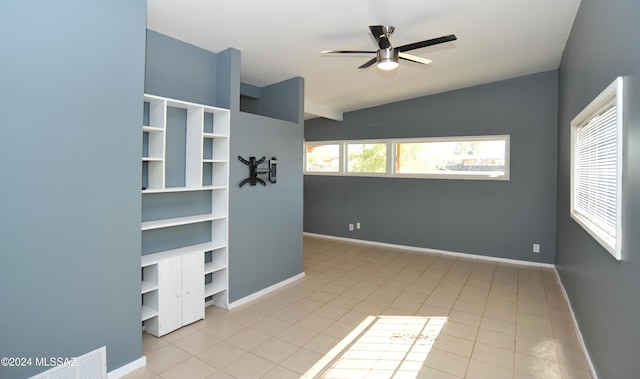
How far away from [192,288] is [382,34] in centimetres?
273

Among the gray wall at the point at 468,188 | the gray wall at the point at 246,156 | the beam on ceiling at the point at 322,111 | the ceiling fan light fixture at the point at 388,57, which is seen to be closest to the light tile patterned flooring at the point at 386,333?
the gray wall at the point at 246,156

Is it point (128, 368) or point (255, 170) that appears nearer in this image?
point (128, 368)

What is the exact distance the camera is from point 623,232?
175 cm

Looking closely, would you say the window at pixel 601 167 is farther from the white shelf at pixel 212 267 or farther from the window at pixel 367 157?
the window at pixel 367 157

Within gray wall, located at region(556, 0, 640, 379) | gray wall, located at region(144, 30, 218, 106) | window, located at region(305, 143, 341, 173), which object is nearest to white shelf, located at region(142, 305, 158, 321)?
gray wall, located at region(144, 30, 218, 106)

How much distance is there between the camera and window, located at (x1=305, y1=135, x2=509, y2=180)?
5.39m

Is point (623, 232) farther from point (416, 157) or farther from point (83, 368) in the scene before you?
point (416, 157)

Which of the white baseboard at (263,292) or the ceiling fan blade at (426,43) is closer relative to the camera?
the ceiling fan blade at (426,43)

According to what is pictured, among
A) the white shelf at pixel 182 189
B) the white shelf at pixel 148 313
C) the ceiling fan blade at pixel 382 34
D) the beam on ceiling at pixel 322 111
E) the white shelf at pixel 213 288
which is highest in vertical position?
the beam on ceiling at pixel 322 111

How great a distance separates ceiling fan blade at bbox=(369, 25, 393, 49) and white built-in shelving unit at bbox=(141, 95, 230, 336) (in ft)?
5.32

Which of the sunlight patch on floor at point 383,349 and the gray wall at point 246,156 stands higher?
the gray wall at point 246,156

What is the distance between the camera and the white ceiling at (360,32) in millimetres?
2703

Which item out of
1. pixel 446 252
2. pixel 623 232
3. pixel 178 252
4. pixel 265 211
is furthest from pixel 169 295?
pixel 446 252

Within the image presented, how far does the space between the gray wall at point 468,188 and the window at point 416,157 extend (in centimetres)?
12
